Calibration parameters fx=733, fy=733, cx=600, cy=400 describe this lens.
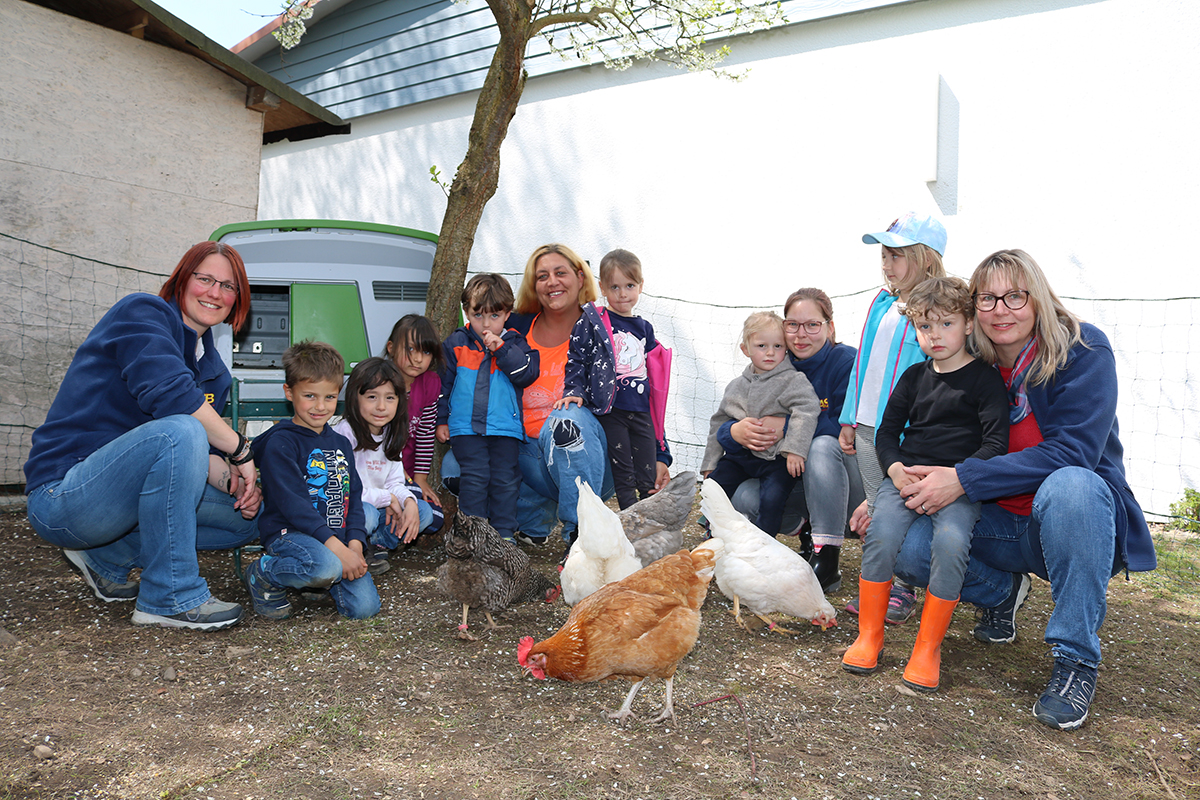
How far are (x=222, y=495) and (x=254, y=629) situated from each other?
0.55 metres

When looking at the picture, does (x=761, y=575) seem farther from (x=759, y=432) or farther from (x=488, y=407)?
(x=488, y=407)

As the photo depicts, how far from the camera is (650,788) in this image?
192 centimetres

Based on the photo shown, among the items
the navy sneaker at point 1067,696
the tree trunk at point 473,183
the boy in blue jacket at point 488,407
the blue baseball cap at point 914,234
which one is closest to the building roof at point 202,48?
the tree trunk at point 473,183

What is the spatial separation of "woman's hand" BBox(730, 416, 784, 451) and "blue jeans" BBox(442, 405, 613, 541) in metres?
0.69

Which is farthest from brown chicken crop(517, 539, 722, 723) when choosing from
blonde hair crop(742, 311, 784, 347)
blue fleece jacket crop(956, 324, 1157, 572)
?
blonde hair crop(742, 311, 784, 347)

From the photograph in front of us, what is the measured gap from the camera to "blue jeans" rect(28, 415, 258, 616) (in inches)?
101

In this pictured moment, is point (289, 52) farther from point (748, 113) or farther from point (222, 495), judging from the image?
point (222, 495)

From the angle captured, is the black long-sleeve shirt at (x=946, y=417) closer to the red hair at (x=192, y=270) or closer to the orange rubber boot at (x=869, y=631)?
the orange rubber boot at (x=869, y=631)

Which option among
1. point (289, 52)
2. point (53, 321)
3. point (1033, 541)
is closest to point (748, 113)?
point (1033, 541)

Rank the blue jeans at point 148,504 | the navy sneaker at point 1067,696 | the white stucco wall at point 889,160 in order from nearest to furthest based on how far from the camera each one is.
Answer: the navy sneaker at point 1067,696, the blue jeans at point 148,504, the white stucco wall at point 889,160

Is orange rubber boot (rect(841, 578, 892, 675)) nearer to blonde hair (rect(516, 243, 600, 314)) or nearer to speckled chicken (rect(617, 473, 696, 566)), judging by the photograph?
speckled chicken (rect(617, 473, 696, 566))

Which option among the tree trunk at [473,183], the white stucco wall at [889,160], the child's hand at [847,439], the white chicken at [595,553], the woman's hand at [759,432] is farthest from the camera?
the white stucco wall at [889,160]

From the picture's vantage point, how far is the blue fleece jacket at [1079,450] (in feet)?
7.74

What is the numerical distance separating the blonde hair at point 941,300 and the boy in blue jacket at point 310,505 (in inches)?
89.8
